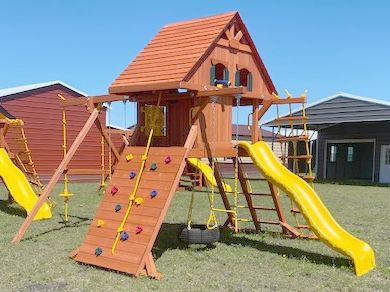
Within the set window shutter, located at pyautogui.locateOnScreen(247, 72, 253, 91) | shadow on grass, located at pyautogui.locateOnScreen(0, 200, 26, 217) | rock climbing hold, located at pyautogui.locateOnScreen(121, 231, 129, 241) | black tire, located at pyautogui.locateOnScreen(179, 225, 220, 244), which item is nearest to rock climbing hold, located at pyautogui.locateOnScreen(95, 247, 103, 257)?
rock climbing hold, located at pyautogui.locateOnScreen(121, 231, 129, 241)

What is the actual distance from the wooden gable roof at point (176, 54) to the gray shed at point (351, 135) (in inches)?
565

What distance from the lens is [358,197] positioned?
52.5ft

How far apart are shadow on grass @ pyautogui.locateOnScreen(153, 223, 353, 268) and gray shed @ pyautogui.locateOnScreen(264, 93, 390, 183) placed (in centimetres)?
1489

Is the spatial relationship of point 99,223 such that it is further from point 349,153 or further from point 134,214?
point 349,153

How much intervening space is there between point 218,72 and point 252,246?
315 cm

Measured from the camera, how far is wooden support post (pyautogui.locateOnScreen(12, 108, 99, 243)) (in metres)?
7.75

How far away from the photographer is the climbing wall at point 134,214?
592 cm

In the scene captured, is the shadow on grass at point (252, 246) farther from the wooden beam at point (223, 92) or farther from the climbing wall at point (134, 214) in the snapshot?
the wooden beam at point (223, 92)

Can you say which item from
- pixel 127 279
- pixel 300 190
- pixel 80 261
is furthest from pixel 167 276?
pixel 300 190

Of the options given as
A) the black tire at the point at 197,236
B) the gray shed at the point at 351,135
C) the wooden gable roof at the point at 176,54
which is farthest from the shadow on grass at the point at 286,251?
the gray shed at the point at 351,135

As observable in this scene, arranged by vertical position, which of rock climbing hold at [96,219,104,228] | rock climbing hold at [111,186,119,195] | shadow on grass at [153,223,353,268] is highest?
rock climbing hold at [111,186,119,195]

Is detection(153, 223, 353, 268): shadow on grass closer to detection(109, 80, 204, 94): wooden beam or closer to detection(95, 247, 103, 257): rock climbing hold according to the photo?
detection(95, 247, 103, 257): rock climbing hold

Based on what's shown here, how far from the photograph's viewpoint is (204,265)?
6340 millimetres

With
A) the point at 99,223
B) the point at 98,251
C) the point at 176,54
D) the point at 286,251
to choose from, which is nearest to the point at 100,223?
the point at 99,223
